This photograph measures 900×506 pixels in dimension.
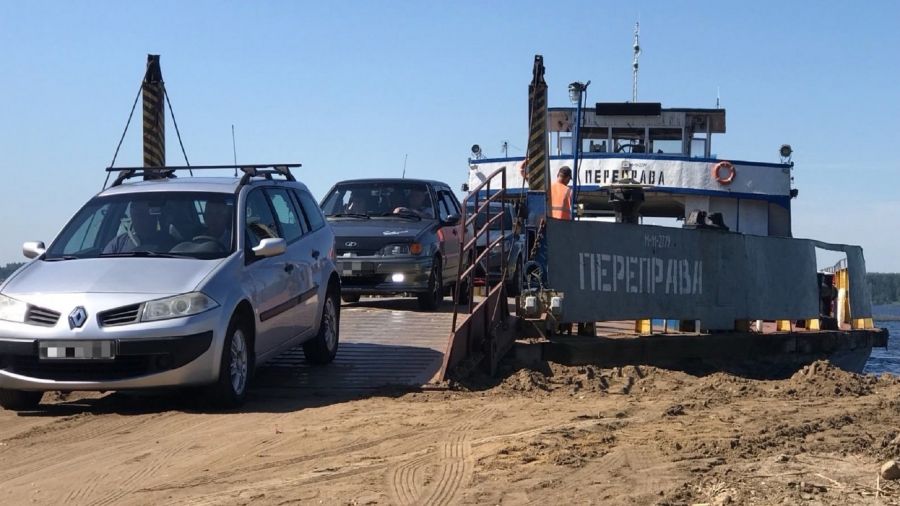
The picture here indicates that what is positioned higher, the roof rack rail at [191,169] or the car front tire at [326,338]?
the roof rack rail at [191,169]

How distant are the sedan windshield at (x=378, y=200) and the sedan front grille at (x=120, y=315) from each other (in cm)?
716

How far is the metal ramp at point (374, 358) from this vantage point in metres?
9.64

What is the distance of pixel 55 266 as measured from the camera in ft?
28.3

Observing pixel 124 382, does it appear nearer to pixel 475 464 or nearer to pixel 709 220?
pixel 475 464

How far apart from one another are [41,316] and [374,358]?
136 inches

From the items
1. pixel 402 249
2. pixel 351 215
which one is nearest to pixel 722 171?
pixel 351 215

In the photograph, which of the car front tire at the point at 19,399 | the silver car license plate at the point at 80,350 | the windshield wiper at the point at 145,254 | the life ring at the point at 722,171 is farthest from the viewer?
the life ring at the point at 722,171

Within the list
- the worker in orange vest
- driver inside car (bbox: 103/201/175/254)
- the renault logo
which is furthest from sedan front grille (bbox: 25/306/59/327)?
the worker in orange vest

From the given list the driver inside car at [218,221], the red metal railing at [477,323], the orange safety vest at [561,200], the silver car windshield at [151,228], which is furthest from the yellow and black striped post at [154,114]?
the driver inside car at [218,221]

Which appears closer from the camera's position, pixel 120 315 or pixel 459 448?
pixel 459 448

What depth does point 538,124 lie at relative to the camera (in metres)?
18.0

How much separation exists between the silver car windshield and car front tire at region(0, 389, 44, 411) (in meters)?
1.07

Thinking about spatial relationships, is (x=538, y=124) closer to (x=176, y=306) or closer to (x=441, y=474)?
(x=176, y=306)

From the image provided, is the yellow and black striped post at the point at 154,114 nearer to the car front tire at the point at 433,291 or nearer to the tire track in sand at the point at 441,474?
Answer: the car front tire at the point at 433,291
